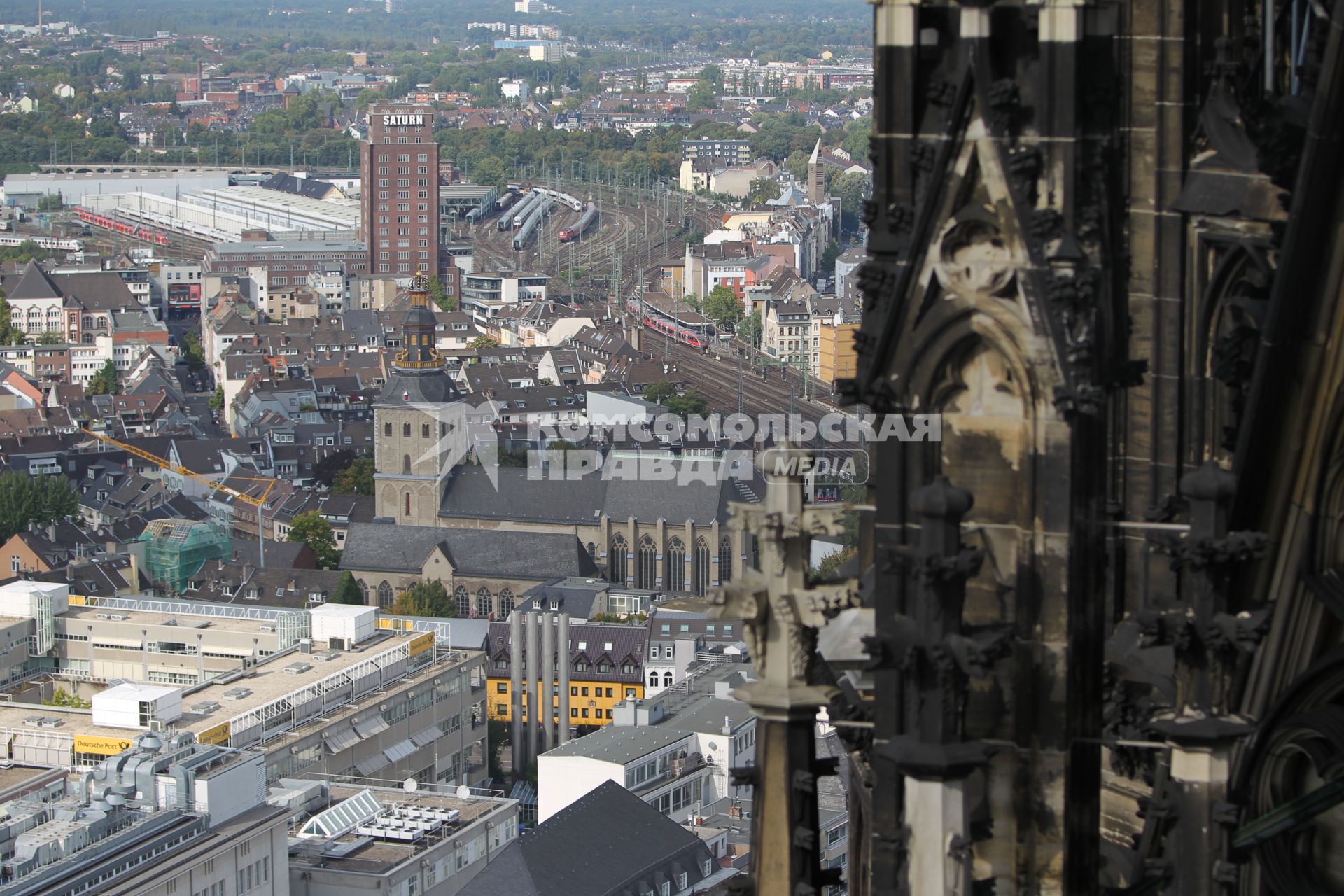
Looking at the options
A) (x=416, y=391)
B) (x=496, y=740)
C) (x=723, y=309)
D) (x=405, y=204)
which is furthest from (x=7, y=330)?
(x=496, y=740)

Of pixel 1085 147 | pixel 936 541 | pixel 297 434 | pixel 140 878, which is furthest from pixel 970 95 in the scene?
pixel 297 434

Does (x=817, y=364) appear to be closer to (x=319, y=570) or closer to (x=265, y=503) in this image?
(x=265, y=503)

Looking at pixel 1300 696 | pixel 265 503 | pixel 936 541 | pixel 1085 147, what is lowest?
pixel 265 503

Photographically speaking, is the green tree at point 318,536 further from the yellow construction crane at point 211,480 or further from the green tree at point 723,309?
the green tree at point 723,309

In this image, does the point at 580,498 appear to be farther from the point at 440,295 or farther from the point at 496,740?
the point at 440,295

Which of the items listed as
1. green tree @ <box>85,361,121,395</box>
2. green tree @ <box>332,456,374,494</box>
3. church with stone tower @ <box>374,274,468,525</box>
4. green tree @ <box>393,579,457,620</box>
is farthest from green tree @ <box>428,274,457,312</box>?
green tree @ <box>393,579,457,620</box>

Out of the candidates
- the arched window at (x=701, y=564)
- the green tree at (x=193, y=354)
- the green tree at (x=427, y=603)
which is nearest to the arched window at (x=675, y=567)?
the arched window at (x=701, y=564)
